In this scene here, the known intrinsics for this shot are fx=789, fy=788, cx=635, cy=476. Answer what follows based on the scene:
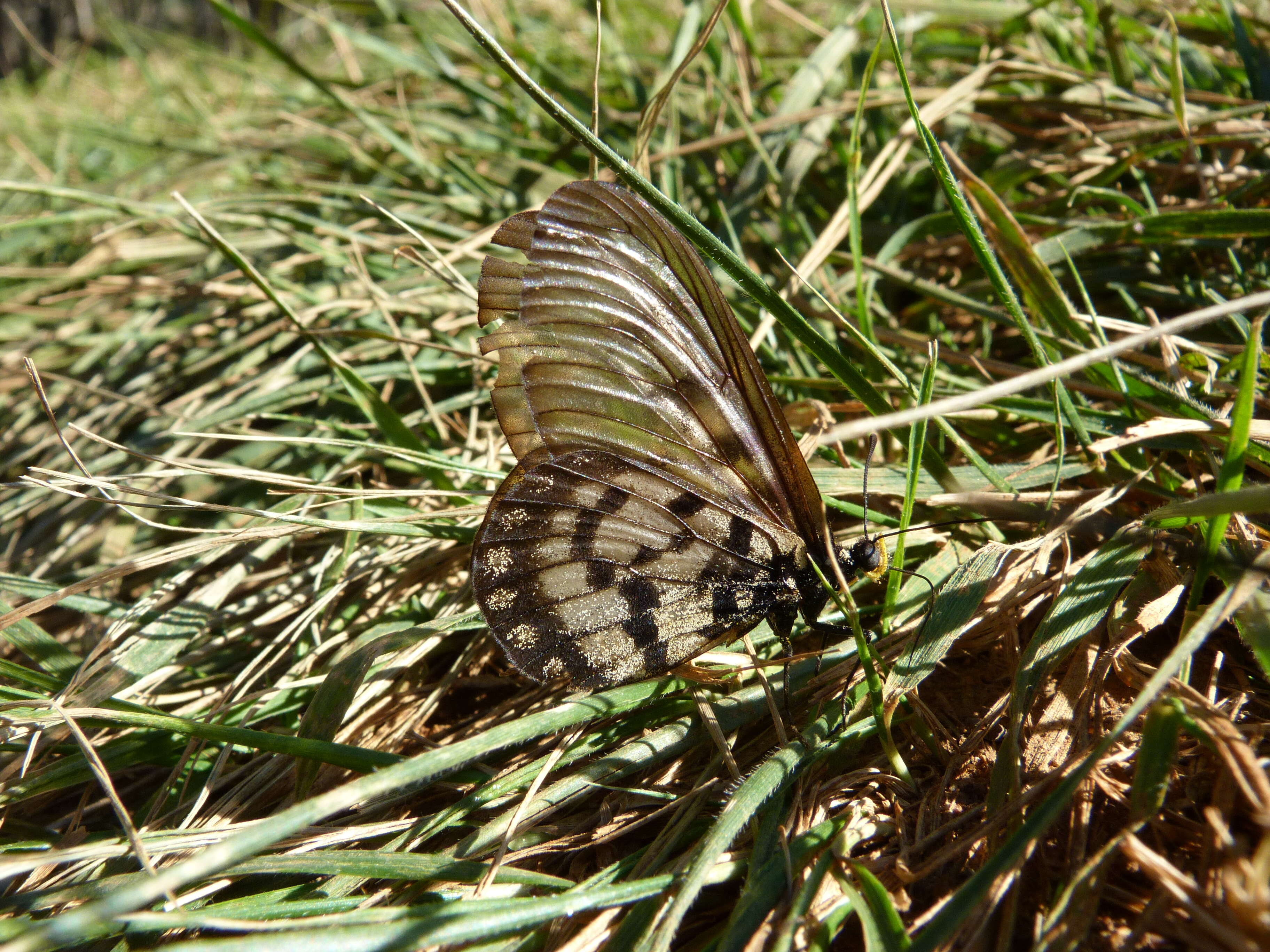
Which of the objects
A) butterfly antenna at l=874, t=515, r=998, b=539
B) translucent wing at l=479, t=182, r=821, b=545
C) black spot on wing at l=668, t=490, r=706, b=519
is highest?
translucent wing at l=479, t=182, r=821, b=545

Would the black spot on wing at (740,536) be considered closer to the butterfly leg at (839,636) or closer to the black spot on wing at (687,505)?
the black spot on wing at (687,505)

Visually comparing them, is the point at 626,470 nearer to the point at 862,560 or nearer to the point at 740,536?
the point at 740,536

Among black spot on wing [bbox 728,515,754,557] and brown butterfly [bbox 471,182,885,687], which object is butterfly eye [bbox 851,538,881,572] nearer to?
brown butterfly [bbox 471,182,885,687]

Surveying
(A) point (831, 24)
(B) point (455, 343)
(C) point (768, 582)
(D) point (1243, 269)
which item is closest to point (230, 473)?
(B) point (455, 343)

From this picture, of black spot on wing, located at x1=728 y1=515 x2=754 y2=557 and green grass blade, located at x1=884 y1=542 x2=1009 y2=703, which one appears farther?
black spot on wing, located at x1=728 y1=515 x2=754 y2=557

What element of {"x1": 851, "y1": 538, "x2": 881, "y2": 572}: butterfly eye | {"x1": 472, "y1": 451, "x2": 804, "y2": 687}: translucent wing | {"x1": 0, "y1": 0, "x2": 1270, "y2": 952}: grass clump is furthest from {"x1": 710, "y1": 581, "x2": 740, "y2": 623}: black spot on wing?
{"x1": 851, "y1": 538, "x2": 881, "y2": 572}: butterfly eye

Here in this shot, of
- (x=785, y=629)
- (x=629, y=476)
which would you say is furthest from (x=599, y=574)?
(x=785, y=629)

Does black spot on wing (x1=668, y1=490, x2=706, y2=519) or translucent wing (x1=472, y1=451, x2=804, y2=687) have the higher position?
black spot on wing (x1=668, y1=490, x2=706, y2=519)

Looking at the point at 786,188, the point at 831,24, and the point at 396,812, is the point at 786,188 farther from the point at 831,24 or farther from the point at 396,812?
the point at 396,812
